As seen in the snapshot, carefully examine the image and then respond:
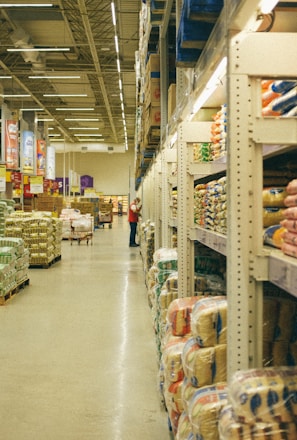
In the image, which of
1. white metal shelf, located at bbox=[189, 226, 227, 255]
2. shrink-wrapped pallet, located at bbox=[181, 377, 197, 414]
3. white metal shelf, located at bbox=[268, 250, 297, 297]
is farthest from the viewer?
white metal shelf, located at bbox=[189, 226, 227, 255]

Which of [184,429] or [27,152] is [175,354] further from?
[27,152]

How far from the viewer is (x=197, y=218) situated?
4.57 metres

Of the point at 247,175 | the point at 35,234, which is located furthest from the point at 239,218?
the point at 35,234

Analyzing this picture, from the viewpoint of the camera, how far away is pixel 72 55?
18.6 m

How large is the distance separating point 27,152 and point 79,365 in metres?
16.6

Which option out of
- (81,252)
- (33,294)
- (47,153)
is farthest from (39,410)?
(47,153)

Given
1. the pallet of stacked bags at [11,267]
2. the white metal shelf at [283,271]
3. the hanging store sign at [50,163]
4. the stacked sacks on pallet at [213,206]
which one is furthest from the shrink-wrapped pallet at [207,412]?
the hanging store sign at [50,163]

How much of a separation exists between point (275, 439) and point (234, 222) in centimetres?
81

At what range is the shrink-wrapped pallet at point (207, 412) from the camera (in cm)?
228

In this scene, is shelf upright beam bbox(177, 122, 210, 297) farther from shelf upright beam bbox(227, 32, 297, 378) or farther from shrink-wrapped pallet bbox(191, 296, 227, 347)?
shelf upright beam bbox(227, 32, 297, 378)

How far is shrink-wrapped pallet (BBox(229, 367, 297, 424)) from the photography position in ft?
5.96

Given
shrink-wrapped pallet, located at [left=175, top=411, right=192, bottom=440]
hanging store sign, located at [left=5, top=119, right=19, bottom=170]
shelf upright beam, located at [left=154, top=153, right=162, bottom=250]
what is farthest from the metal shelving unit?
hanging store sign, located at [left=5, top=119, right=19, bottom=170]

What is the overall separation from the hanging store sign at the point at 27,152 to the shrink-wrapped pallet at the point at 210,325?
18623mm

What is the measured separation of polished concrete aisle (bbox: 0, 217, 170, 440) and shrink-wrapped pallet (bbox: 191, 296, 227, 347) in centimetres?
140
